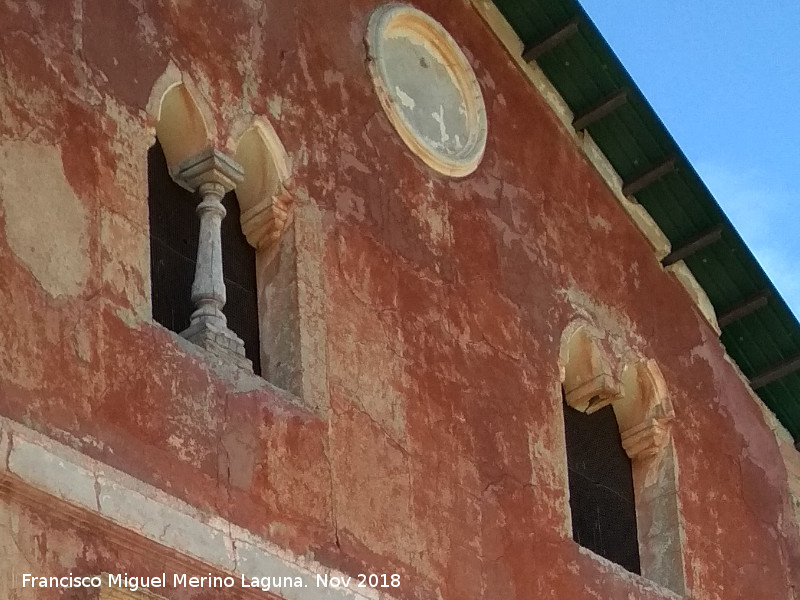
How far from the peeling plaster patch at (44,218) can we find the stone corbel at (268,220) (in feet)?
3.85

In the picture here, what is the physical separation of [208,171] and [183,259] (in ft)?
1.12

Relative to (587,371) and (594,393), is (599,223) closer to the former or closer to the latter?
(587,371)

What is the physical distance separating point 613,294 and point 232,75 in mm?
2714

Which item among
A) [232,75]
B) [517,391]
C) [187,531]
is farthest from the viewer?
[517,391]

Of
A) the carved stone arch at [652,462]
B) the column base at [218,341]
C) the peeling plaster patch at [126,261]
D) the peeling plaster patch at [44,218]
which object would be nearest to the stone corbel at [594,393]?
Answer: the carved stone arch at [652,462]

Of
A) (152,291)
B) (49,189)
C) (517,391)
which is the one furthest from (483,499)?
(49,189)

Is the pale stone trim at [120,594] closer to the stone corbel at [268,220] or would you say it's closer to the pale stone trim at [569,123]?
the stone corbel at [268,220]

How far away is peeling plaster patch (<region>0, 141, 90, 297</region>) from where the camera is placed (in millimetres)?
7137

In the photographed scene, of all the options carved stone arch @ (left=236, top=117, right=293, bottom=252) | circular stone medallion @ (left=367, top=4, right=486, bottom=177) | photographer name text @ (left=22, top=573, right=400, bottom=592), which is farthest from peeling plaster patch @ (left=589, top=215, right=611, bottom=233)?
photographer name text @ (left=22, top=573, right=400, bottom=592)

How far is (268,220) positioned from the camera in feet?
27.8

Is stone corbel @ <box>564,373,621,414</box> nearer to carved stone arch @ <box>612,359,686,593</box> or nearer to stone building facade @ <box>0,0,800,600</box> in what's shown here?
stone building facade @ <box>0,0,800,600</box>

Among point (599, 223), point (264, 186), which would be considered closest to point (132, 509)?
point (264, 186)

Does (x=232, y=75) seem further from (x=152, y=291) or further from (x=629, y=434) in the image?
(x=629, y=434)

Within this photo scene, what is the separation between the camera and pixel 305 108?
8.80 metres
